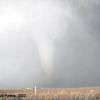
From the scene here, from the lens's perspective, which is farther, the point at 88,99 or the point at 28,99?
the point at 28,99

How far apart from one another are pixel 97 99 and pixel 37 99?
9.56 metres

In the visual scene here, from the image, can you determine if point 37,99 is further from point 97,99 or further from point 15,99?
point 97,99

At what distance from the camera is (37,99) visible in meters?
55.3

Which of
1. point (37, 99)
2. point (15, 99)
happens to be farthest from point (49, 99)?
point (15, 99)

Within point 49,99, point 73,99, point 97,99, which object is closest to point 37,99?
point 49,99

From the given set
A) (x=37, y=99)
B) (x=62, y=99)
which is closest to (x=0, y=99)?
(x=37, y=99)

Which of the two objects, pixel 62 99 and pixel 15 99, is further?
pixel 62 99

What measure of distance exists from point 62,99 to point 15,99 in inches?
311

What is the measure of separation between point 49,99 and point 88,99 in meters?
7.46

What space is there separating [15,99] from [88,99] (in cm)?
1056

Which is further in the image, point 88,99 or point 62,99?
point 62,99

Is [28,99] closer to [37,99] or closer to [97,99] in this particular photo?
[37,99]

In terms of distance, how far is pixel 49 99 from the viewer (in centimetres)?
5544

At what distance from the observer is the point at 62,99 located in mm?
56281
